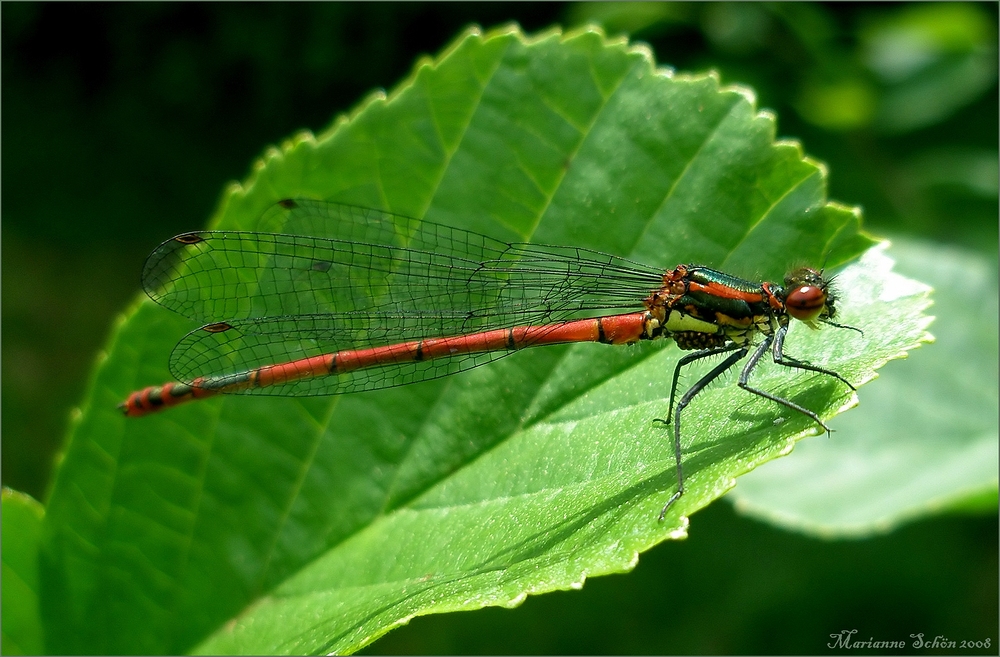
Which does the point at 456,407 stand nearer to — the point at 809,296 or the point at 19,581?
the point at 809,296

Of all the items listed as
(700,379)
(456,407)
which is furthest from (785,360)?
(456,407)

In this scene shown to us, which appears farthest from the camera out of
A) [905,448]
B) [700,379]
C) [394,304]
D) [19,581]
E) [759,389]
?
[905,448]

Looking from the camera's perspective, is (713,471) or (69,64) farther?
(69,64)

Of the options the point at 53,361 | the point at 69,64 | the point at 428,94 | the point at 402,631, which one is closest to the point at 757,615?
the point at 402,631

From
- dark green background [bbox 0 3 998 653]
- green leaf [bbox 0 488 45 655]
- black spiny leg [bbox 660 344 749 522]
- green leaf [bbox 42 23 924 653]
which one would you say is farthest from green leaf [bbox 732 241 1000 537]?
green leaf [bbox 0 488 45 655]

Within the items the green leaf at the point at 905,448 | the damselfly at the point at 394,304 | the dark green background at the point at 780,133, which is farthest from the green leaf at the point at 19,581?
the dark green background at the point at 780,133

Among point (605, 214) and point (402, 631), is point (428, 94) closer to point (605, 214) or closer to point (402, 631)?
point (605, 214)
